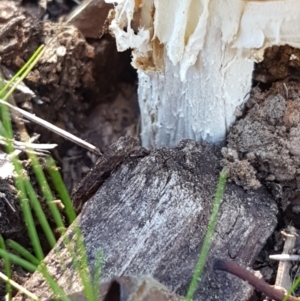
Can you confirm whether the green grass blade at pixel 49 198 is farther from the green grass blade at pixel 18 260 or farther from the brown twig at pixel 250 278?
the brown twig at pixel 250 278

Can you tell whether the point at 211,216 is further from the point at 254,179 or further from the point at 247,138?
the point at 247,138

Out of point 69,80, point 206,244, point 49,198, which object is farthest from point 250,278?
point 69,80

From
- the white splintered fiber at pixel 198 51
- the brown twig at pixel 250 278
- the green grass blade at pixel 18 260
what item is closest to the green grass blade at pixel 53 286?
the green grass blade at pixel 18 260

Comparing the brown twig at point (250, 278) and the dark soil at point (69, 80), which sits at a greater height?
the dark soil at point (69, 80)

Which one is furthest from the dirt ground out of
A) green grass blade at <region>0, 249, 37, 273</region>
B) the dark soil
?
green grass blade at <region>0, 249, 37, 273</region>

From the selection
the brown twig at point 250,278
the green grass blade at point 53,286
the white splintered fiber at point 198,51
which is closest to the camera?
the green grass blade at point 53,286

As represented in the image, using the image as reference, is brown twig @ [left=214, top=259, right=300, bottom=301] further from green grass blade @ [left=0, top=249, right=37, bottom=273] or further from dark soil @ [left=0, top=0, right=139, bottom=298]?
dark soil @ [left=0, top=0, right=139, bottom=298]

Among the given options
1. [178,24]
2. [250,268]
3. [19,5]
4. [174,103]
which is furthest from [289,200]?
[19,5]
